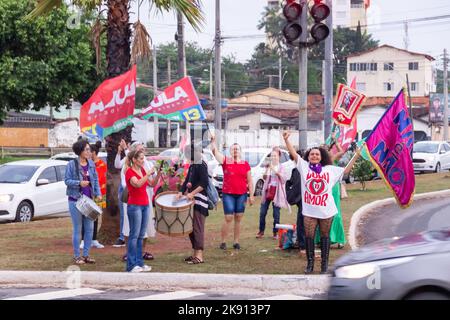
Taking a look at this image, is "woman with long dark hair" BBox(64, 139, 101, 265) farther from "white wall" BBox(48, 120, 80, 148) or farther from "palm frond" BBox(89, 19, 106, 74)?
"white wall" BBox(48, 120, 80, 148)

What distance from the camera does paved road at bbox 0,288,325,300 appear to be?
9891 mm

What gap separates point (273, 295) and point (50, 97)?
30.8 meters

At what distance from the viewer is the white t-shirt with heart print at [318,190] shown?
11.1m

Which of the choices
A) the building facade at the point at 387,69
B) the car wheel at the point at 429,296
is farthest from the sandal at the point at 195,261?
the building facade at the point at 387,69

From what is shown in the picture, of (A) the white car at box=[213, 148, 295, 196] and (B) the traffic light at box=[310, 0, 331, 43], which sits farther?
(A) the white car at box=[213, 148, 295, 196]

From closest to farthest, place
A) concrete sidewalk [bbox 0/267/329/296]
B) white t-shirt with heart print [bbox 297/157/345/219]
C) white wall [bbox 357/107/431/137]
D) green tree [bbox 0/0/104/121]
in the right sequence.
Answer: concrete sidewalk [bbox 0/267/329/296] < white t-shirt with heart print [bbox 297/157/345/219] < green tree [bbox 0/0/104/121] < white wall [bbox 357/107/431/137]

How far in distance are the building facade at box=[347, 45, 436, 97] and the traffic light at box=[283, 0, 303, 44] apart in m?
80.2

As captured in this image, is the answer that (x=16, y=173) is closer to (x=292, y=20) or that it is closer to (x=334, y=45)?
(x=292, y=20)

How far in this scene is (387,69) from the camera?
93.8 metres

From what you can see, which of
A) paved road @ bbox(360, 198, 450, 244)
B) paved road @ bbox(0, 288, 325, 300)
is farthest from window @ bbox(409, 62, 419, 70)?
paved road @ bbox(0, 288, 325, 300)

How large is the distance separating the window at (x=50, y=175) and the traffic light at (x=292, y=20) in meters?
9.36

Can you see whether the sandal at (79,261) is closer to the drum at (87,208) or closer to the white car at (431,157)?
the drum at (87,208)

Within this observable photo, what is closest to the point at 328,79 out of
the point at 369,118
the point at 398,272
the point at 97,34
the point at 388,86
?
the point at 97,34

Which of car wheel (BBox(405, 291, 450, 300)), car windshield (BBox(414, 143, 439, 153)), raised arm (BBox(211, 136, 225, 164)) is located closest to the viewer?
car wheel (BBox(405, 291, 450, 300))
